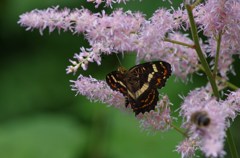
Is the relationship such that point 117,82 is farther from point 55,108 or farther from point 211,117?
point 55,108

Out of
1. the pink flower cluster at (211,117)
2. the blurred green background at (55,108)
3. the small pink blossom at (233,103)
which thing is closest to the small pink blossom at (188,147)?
the pink flower cluster at (211,117)

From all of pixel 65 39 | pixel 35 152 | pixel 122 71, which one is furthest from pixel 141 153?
pixel 122 71

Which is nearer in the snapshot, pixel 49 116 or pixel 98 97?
pixel 98 97

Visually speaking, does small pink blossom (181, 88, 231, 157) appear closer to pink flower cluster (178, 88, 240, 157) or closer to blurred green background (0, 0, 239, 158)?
pink flower cluster (178, 88, 240, 157)

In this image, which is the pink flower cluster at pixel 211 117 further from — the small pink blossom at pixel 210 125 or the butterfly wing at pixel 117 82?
the butterfly wing at pixel 117 82

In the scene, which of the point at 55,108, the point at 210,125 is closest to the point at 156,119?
the point at 210,125

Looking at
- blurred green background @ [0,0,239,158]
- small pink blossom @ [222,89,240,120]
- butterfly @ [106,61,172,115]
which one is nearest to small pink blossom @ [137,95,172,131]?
butterfly @ [106,61,172,115]

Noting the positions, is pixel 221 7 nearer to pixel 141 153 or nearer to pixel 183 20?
pixel 183 20
